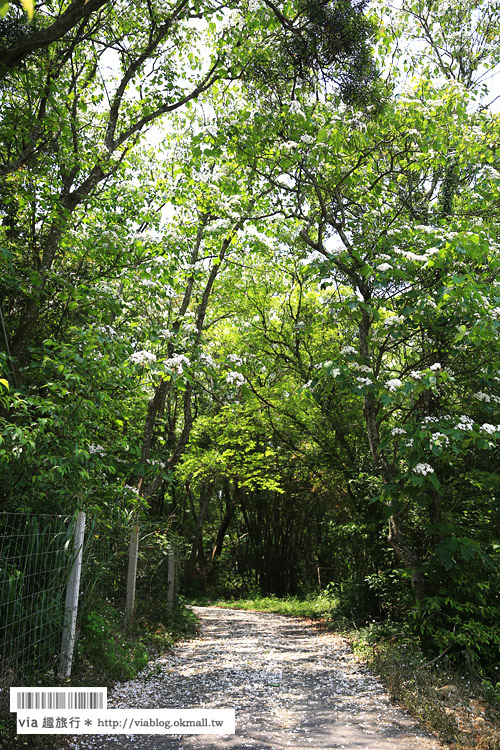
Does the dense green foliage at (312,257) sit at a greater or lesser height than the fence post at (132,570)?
greater

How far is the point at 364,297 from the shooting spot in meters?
6.64

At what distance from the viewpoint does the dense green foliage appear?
500 centimetres

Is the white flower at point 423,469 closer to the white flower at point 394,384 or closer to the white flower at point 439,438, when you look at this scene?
the white flower at point 439,438

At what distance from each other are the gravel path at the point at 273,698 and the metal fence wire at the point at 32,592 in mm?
652

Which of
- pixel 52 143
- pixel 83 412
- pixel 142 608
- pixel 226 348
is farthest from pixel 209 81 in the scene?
pixel 142 608

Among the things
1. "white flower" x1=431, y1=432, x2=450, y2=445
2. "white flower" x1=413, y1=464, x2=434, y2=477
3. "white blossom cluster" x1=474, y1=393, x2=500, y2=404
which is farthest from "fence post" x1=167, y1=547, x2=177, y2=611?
"white blossom cluster" x1=474, y1=393, x2=500, y2=404

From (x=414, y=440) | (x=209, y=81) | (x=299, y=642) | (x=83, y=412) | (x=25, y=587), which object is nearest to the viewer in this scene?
(x=25, y=587)

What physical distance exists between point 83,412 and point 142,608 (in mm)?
4395

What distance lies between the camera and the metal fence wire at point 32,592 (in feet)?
11.9

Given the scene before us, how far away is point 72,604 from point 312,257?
168 inches

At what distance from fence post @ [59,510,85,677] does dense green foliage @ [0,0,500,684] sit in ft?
0.90

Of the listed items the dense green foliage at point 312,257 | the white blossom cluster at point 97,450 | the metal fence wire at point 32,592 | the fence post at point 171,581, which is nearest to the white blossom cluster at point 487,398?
the dense green foliage at point 312,257

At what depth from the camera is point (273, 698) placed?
16.5ft

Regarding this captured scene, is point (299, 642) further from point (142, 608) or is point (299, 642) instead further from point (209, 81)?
point (209, 81)
